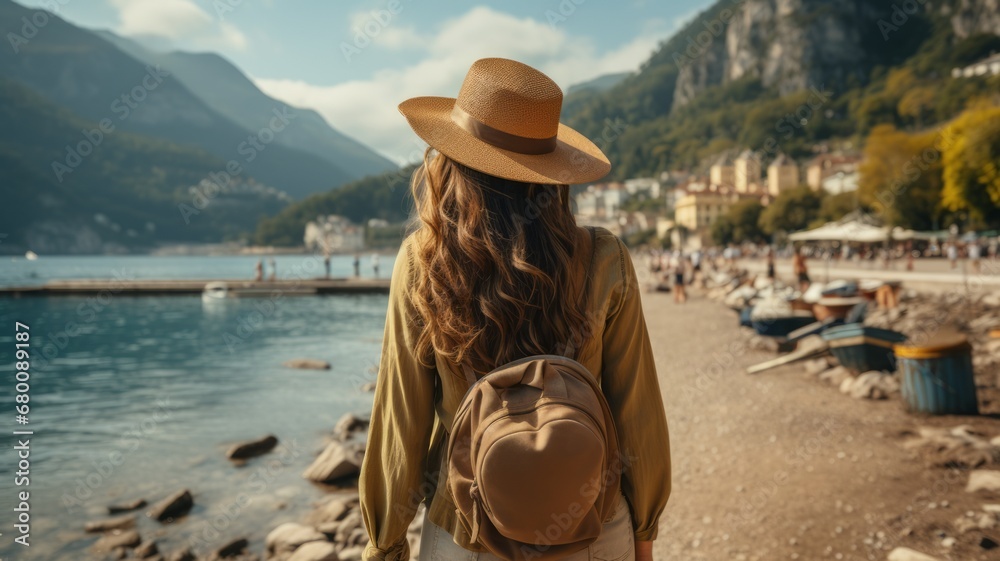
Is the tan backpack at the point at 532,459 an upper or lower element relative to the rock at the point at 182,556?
upper

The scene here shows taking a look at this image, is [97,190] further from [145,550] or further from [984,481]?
[984,481]

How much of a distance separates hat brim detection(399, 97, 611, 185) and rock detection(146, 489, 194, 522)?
5.79 meters

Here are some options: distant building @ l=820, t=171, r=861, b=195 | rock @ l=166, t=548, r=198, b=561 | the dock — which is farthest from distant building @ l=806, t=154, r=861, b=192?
rock @ l=166, t=548, r=198, b=561

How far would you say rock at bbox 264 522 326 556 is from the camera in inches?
188

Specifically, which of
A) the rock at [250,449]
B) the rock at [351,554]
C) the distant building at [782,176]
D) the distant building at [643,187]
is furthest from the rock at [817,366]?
the distant building at [643,187]

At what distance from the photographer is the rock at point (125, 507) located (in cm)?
597

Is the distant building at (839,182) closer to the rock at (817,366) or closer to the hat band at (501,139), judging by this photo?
the rock at (817,366)

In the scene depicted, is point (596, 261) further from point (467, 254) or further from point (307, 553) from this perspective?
point (307, 553)

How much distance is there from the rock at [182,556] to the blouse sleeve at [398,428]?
14.6ft

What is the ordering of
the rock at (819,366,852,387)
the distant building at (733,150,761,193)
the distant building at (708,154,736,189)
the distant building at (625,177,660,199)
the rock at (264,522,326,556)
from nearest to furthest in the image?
the rock at (264,522,326,556) → the rock at (819,366,852,387) → the distant building at (733,150,761,193) → the distant building at (708,154,736,189) → the distant building at (625,177,660,199)

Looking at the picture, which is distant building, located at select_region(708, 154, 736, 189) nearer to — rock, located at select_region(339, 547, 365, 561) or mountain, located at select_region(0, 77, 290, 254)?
mountain, located at select_region(0, 77, 290, 254)

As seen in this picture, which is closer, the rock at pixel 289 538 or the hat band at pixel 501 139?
the hat band at pixel 501 139

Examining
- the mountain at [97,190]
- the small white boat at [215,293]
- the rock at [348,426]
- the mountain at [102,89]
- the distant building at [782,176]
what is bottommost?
the rock at [348,426]

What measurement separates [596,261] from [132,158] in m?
140
